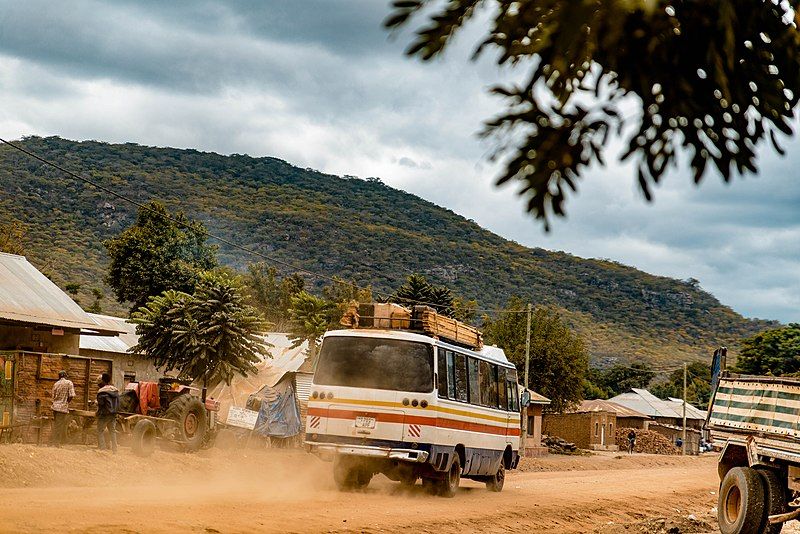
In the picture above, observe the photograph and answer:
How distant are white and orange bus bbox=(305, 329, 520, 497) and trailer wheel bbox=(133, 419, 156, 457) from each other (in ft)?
16.6

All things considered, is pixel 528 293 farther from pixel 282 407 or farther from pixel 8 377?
pixel 8 377

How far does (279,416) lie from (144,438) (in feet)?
38.1

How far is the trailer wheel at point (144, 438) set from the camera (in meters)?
23.5

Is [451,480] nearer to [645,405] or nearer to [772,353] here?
[772,353]

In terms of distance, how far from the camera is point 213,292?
39156 millimetres

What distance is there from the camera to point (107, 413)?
23.0 meters

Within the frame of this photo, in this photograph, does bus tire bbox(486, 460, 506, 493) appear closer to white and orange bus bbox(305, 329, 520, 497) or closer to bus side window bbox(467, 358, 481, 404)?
bus side window bbox(467, 358, 481, 404)

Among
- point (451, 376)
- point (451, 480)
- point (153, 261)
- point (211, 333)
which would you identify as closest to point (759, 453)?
point (451, 376)

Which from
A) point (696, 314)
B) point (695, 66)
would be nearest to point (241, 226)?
point (696, 314)

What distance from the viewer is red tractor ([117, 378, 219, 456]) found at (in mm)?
24734

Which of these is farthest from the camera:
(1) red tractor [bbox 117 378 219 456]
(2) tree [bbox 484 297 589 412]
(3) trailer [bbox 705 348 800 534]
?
(2) tree [bbox 484 297 589 412]

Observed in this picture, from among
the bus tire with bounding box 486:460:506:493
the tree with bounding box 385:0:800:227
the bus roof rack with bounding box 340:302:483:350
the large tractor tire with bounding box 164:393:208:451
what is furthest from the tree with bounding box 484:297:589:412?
the tree with bounding box 385:0:800:227

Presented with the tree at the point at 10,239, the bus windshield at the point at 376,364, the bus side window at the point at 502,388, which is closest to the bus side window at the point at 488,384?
the bus side window at the point at 502,388

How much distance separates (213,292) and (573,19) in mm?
35849
